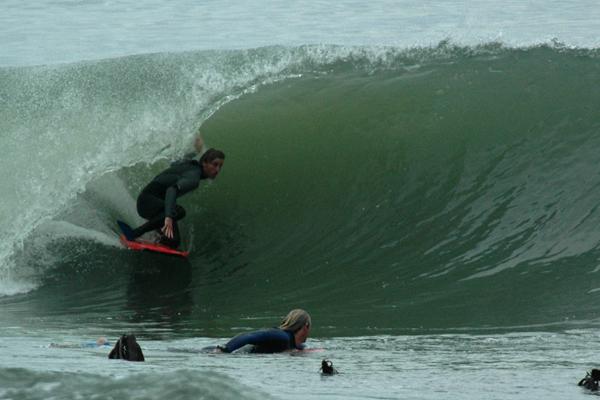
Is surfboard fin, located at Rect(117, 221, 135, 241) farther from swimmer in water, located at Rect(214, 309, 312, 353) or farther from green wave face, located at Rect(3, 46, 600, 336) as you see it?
swimmer in water, located at Rect(214, 309, 312, 353)

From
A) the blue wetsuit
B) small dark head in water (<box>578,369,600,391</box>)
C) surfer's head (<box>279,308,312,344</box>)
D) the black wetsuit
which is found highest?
the black wetsuit

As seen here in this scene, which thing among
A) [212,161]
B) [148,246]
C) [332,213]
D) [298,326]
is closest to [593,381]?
[298,326]

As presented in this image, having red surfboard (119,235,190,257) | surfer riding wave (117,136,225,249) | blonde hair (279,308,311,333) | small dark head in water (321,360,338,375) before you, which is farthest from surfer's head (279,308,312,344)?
red surfboard (119,235,190,257)

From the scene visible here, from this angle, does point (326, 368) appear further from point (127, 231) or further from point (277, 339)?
point (127, 231)

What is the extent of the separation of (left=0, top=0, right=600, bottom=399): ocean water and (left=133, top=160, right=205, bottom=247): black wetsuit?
1.41 feet

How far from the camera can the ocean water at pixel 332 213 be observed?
8016mm

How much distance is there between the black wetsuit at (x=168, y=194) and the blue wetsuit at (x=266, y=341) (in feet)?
13.0

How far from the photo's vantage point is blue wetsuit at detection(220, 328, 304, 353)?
7969 millimetres

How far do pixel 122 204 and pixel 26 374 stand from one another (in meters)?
7.81

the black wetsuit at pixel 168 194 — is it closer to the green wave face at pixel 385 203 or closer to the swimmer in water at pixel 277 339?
the green wave face at pixel 385 203

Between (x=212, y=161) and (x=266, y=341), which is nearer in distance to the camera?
(x=266, y=341)

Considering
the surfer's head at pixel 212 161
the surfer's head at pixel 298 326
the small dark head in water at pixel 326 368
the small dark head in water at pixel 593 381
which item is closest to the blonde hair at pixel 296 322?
the surfer's head at pixel 298 326

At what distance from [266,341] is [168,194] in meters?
4.09

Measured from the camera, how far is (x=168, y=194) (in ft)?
39.0
